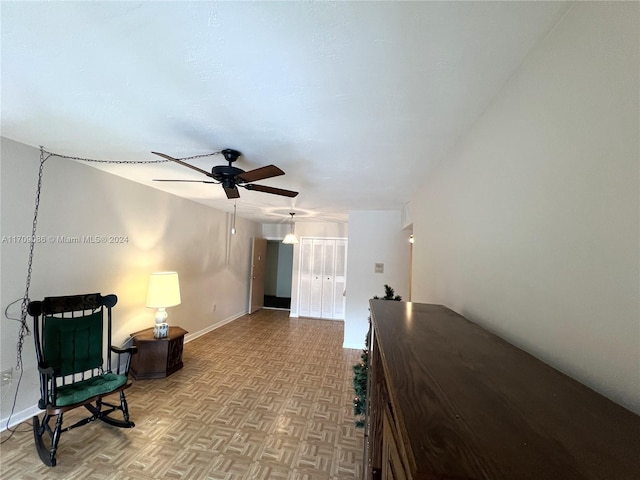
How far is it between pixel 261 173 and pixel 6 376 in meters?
2.79

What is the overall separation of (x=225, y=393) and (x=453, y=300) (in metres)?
2.65

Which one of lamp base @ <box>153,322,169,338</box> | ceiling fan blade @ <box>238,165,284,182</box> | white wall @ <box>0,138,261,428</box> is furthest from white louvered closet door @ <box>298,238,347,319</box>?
ceiling fan blade @ <box>238,165,284,182</box>

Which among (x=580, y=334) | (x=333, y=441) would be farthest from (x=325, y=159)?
(x=333, y=441)

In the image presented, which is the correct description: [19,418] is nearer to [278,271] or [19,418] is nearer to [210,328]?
[210,328]

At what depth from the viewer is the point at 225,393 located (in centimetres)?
303

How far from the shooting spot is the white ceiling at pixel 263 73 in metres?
0.97

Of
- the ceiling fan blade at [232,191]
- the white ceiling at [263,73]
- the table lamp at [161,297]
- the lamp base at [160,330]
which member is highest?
the white ceiling at [263,73]

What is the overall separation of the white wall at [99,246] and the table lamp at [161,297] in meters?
0.29

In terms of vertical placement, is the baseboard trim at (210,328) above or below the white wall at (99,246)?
below

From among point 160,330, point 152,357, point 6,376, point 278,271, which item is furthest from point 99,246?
point 278,271

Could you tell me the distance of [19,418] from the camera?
242cm

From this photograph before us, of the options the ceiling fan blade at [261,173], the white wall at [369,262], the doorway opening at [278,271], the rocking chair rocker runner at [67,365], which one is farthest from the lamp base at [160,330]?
the doorway opening at [278,271]

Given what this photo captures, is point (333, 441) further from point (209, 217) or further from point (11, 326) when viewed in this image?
point (209, 217)

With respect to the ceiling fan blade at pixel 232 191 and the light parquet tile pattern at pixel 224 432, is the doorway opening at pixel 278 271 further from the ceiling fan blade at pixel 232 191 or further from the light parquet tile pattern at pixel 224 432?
the ceiling fan blade at pixel 232 191
